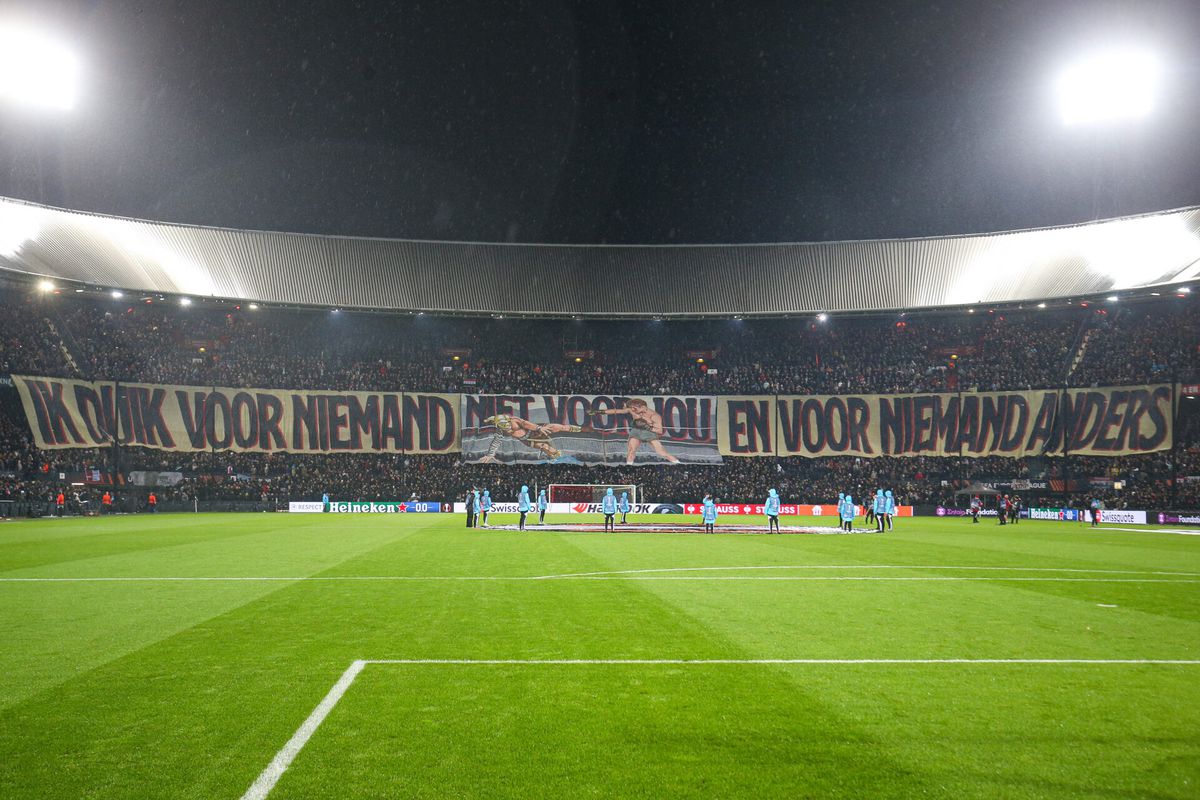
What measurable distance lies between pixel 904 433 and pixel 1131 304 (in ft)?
58.6

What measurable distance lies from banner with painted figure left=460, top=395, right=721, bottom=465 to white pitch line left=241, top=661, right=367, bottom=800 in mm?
49649

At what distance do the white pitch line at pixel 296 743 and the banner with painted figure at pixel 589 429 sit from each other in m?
49.6

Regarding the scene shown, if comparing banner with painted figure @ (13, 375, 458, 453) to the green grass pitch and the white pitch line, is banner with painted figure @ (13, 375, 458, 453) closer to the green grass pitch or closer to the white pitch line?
the green grass pitch

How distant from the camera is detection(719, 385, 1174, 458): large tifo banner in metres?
51.1

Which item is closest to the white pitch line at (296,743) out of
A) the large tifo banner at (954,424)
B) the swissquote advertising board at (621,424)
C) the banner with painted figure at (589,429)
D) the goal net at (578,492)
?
the goal net at (578,492)

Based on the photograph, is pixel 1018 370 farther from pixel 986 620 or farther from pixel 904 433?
pixel 986 620

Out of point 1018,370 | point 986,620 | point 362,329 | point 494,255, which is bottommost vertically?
point 986,620

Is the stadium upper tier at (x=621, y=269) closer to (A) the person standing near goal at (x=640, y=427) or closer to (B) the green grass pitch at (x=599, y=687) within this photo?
(A) the person standing near goal at (x=640, y=427)

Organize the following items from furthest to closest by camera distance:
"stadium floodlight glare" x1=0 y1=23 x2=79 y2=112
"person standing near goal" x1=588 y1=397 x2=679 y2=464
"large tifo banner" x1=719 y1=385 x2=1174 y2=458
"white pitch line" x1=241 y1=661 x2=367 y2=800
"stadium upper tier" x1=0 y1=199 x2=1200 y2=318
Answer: "person standing near goal" x1=588 y1=397 x2=679 y2=464 < "large tifo banner" x1=719 y1=385 x2=1174 y2=458 < "stadium upper tier" x1=0 y1=199 x2=1200 y2=318 < "stadium floodlight glare" x1=0 y1=23 x2=79 y2=112 < "white pitch line" x1=241 y1=661 x2=367 y2=800

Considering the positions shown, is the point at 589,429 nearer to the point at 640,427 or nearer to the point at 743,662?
the point at 640,427

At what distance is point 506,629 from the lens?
987 centimetres

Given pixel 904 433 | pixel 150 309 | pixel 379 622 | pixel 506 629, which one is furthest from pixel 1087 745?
pixel 150 309

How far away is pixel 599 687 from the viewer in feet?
23.0

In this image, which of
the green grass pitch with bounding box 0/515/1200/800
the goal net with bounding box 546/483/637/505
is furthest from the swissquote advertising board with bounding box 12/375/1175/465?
the green grass pitch with bounding box 0/515/1200/800
